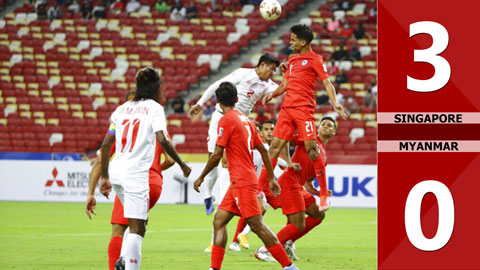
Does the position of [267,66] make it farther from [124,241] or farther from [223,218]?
[124,241]

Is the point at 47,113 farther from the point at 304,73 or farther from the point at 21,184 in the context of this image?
the point at 304,73

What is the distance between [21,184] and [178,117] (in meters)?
5.90

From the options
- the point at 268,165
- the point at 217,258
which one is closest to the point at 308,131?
the point at 268,165

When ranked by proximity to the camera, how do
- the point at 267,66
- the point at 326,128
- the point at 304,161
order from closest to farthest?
the point at 304,161
the point at 326,128
the point at 267,66

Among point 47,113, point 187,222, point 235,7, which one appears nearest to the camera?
point 187,222

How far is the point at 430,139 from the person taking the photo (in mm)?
4473

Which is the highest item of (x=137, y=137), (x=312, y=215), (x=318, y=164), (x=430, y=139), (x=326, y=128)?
(x=430, y=139)

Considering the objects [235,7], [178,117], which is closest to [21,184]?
[178,117]

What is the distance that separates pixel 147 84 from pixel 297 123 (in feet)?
10.4

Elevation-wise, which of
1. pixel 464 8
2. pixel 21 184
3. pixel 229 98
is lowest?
pixel 21 184

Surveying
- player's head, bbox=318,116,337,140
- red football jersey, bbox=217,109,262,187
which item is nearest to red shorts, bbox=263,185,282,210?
player's head, bbox=318,116,337,140

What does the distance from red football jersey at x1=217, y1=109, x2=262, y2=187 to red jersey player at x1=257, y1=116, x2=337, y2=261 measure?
6.69ft

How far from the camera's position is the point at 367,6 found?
2919cm

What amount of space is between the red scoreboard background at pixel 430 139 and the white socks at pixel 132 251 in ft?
9.62
